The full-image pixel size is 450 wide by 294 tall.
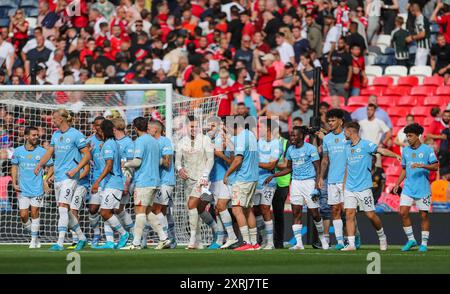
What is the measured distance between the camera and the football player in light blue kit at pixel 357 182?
68.6 feet

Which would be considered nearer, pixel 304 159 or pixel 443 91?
pixel 304 159

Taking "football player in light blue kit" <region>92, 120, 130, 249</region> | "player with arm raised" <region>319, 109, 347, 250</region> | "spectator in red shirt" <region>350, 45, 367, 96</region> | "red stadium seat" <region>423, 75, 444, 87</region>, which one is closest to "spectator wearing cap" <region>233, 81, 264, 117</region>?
"spectator in red shirt" <region>350, 45, 367, 96</region>

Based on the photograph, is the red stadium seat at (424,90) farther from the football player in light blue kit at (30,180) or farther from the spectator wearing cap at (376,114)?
the football player in light blue kit at (30,180)

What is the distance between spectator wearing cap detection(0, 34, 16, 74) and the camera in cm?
3300

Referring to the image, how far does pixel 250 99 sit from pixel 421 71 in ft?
13.2

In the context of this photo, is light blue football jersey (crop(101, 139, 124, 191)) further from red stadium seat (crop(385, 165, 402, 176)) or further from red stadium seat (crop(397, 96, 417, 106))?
red stadium seat (crop(397, 96, 417, 106))

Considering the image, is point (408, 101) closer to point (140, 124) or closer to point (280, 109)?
point (280, 109)

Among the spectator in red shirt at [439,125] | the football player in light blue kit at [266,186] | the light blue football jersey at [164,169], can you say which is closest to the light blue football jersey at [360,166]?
the football player in light blue kit at [266,186]

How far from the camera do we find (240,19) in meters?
32.2

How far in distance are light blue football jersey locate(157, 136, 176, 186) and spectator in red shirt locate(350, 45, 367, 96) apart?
333 inches

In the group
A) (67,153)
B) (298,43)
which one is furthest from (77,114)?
(298,43)

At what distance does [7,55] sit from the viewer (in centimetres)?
3319

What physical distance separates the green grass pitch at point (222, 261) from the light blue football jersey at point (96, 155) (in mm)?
1896
